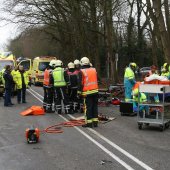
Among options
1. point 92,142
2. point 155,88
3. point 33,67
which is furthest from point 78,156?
point 33,67

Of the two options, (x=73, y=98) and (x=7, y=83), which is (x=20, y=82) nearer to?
(x=7, y=83)

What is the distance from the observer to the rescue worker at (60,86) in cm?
1625

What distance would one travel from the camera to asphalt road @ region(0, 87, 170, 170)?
8336 mm

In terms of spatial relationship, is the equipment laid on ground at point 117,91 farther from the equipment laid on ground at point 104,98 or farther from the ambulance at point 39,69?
the ambulance at point 39,69

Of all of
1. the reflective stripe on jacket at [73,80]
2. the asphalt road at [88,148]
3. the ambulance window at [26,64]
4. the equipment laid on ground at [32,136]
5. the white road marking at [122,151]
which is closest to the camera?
the white road marking at [122,151]

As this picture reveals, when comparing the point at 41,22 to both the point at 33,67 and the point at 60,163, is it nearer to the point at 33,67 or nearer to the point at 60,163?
the point at 33,67

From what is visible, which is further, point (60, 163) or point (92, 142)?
point (92, 142)

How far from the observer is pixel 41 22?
4194cm

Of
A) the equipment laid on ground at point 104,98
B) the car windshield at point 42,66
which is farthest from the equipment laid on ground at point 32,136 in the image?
the car windshield at point 42,66

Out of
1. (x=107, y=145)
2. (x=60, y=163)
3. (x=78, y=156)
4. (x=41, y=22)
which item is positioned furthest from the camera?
(x=41, y=22)

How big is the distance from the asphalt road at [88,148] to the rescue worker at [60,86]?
2144 mm

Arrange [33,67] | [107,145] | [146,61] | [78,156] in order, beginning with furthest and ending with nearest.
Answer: [146,61], [33,67], [107,145], [78,156]

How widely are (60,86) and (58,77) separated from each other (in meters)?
0.35

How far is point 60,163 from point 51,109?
8642mm
